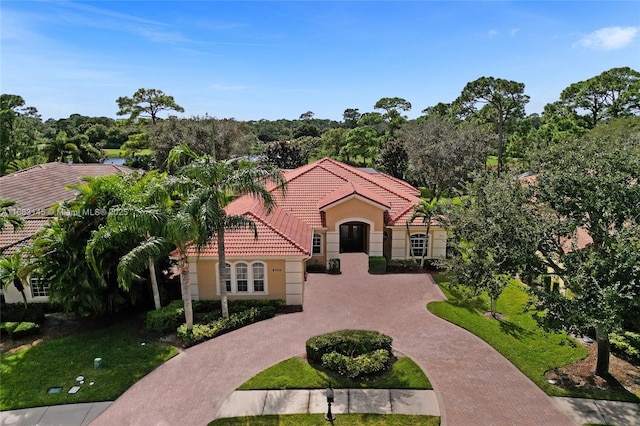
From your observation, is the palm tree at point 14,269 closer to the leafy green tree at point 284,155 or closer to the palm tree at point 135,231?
the palm tree at point 135,231

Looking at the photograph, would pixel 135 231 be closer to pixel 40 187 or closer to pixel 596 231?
pixel 40 187

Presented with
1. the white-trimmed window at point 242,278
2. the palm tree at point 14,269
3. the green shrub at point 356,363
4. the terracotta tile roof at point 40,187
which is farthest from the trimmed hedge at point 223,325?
the terracotta tile roof at point 40,187

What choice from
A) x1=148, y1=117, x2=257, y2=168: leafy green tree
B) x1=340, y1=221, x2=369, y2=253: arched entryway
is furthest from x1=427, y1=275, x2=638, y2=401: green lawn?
x1=148, y1=117, x2=257, y2=168: leafy green tree

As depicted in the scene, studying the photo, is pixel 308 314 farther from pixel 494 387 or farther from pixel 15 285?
pixel 15 285

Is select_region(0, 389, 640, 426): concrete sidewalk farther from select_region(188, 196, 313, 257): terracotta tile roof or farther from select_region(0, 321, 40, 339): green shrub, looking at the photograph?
select_region(188, 196, 313, 257): terracotta tile roof

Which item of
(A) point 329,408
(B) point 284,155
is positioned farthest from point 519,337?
(B) point 284,155

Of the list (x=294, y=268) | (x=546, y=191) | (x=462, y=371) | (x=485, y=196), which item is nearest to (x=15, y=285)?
(x=294, y=268)
